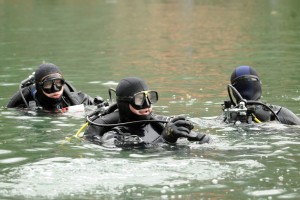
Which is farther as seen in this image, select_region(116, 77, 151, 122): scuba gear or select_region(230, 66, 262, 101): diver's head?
select_region(230, 66, 262, 101): diver's head

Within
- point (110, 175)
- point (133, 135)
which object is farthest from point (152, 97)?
point (110, 175)

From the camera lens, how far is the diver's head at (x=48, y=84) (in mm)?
13602

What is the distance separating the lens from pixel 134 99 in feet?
33.4

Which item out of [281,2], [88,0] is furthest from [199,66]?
[88,0]

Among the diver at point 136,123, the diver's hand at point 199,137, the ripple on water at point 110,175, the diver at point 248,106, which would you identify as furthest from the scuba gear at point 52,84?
the diver's hand at point 199,137

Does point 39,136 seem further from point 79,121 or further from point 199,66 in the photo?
point 199,66

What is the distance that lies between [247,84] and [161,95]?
13.0ft

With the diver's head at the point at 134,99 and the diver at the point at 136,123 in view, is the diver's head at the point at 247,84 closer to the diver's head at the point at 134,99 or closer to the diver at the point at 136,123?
the diver at the point at 136,123

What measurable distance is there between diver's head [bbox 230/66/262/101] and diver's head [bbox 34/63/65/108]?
3.13 m

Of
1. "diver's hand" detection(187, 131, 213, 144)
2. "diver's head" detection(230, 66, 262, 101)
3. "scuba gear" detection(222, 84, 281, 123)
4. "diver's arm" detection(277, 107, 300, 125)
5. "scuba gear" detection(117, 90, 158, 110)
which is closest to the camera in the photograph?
"diver's hand" detection(187, 131, 213, 144)

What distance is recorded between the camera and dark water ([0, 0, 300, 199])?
8617mm

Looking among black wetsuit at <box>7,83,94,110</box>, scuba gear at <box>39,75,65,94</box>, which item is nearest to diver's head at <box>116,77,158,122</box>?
scuba gear at <box>39,75,65,94</box>

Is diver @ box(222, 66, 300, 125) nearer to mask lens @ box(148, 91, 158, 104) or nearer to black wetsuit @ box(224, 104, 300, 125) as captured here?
black wetsuit @ box(224, 104, 300, 125)

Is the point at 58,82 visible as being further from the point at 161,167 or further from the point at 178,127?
the point at 161,167
